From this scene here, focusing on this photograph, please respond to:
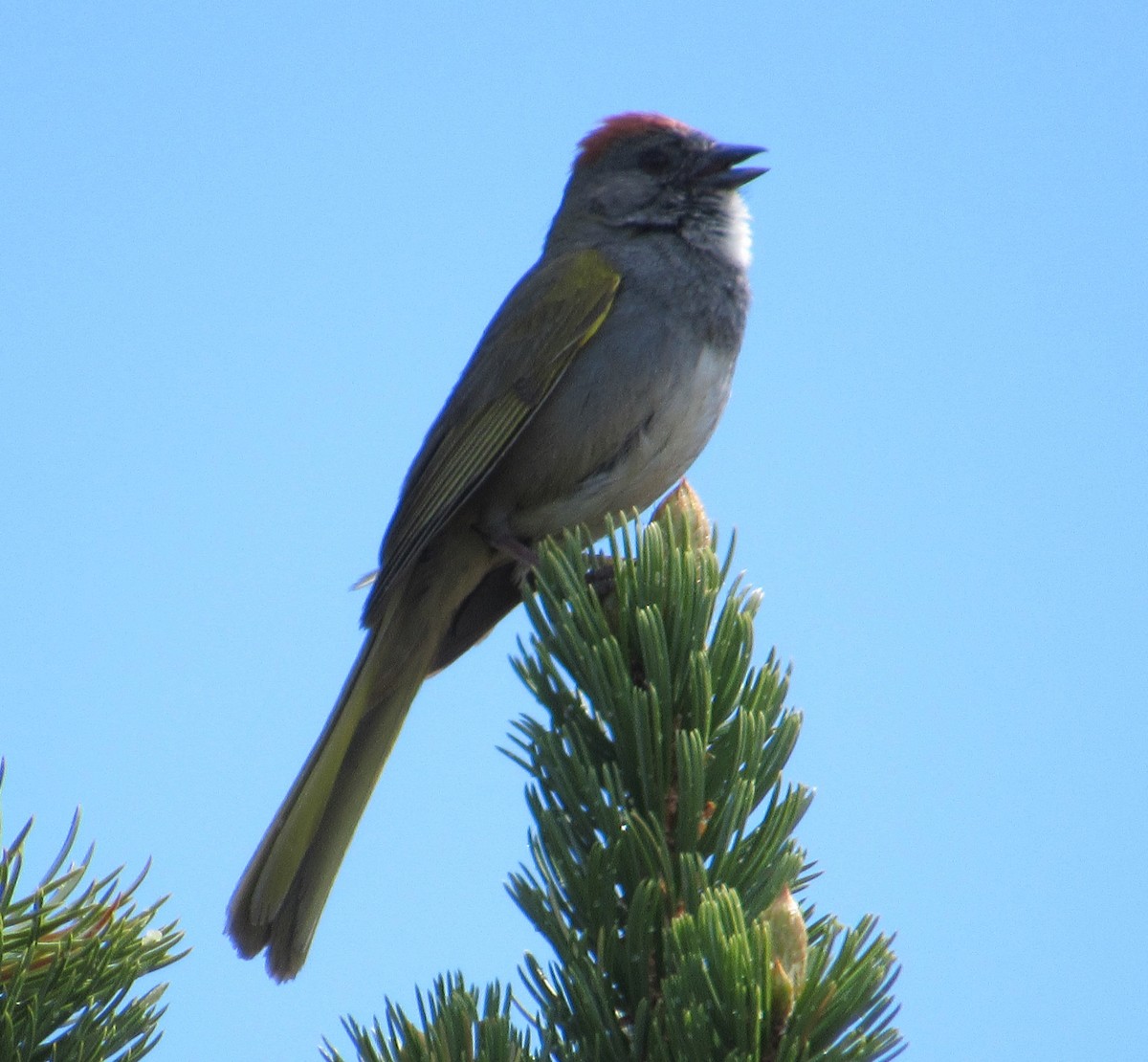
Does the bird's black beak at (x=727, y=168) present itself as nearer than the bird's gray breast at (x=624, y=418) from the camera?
No

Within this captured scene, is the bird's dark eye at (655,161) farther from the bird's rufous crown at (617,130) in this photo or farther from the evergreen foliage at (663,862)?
the evergreen foliage at (663,862)

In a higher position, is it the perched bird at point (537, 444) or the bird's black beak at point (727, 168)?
the bird's black beak at point (727, 168)

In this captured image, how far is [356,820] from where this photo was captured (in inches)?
143

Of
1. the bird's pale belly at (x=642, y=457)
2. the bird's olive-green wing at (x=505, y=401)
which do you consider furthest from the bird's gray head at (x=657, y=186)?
the bird's pale belly at (x=642, y=457)

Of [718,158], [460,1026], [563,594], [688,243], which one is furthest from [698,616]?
[718,158]

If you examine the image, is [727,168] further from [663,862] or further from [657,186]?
[663,862]

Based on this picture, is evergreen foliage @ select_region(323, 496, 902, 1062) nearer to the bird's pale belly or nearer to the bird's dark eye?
the bird's pale belly

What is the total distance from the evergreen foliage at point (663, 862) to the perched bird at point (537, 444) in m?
1.58

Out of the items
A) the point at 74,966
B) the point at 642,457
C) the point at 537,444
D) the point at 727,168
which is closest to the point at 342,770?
the point at 537,444

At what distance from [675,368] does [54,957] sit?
265cm

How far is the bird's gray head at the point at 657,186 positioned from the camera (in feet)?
15.1

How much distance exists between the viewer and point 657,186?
4871 mm

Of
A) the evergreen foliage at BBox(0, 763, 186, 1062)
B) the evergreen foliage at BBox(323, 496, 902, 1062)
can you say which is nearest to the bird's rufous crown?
the evergreen foliage at BBox(323, 496, 902, 1062)

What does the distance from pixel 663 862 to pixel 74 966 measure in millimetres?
784
